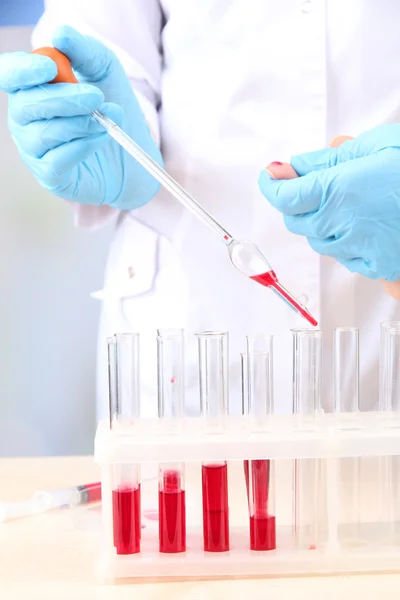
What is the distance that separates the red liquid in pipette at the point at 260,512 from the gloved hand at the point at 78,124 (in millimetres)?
549

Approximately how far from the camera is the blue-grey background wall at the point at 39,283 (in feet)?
6.42

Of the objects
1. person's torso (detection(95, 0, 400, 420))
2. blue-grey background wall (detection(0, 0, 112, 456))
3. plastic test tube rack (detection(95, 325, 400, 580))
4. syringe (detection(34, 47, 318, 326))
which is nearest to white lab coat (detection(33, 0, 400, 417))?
person's torso (detection(95, 0, 400, 420))

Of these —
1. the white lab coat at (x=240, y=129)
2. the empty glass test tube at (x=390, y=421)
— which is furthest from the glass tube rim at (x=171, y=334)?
the white lab coat at (x=240, y=129)

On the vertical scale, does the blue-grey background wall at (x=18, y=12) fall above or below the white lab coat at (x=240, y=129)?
above

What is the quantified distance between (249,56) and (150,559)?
87 cm

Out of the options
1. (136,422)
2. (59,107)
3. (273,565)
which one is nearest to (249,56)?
(59,107)

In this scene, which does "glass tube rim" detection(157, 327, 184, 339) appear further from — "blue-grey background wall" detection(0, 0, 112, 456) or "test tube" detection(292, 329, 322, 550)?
"blue-grey background wall" detection(0, 0, 112, 456)

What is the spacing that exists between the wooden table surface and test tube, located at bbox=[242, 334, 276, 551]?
5cm

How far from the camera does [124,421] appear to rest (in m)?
0.81

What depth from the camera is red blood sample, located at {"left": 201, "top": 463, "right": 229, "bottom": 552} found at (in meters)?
0.79

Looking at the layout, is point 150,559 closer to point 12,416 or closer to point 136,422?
point 136,422

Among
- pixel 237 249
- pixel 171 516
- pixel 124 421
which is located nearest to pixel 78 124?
pixel 237 249

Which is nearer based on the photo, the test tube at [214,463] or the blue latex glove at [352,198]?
the test tube at [214,463]

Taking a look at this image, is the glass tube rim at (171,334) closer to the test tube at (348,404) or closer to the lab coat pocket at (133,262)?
the test tube at (348,404)
